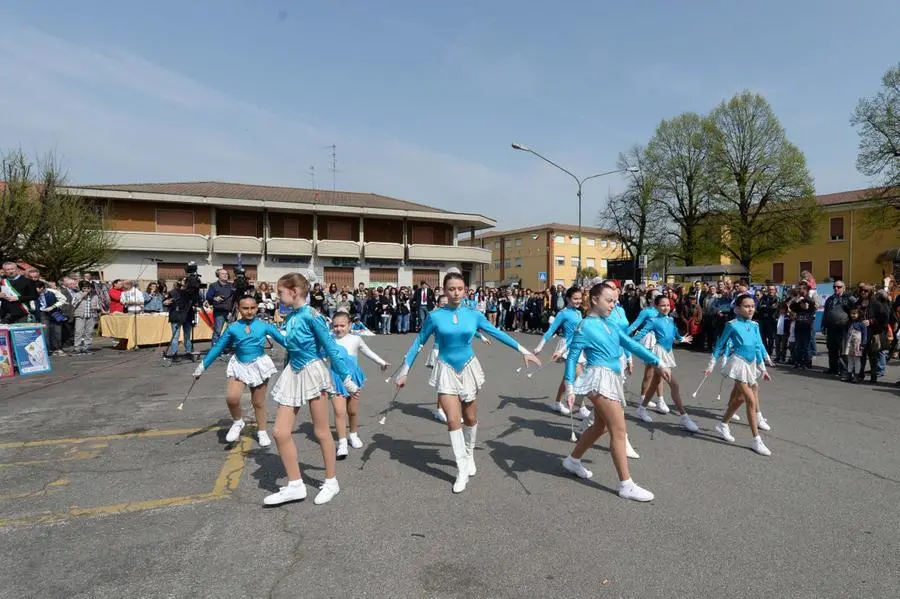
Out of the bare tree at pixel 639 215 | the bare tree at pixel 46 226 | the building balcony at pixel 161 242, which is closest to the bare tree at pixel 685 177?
the bare tree at pixel 639 215

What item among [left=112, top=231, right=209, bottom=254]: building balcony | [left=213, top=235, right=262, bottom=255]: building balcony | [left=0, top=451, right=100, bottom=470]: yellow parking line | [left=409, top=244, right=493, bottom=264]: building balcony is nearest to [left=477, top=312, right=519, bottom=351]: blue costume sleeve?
[left=0, top=451, right=100, bottom=470]: yellow parking line

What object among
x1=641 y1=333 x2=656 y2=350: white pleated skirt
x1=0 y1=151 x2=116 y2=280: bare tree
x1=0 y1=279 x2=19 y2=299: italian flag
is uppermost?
x1=0 y1=151 x2=116 y2=280: bare tree

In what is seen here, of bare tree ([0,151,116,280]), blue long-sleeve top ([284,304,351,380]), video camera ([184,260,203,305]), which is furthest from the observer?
bare tree ([0,151,116,280])

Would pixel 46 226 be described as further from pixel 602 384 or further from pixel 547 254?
pixel 547 254

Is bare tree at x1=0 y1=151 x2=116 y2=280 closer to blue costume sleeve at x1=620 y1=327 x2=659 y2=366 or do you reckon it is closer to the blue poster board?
the blue poster board

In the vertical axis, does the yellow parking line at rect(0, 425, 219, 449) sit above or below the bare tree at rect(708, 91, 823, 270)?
below

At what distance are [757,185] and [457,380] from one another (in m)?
39.9

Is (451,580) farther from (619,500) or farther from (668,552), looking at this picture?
(619,500)

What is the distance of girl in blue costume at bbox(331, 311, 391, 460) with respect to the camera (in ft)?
18.4

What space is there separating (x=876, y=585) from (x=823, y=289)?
24.5m

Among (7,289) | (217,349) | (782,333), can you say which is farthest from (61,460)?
(782,333)

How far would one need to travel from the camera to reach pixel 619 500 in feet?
14.4

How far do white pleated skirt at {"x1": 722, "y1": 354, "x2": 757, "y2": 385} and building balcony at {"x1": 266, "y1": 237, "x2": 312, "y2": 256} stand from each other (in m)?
31.7

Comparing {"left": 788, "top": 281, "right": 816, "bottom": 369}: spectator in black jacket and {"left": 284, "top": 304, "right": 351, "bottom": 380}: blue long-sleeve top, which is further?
{"left": 788, "top": 281, "right": 816, "bottom": 369}: spectator in black jacket
